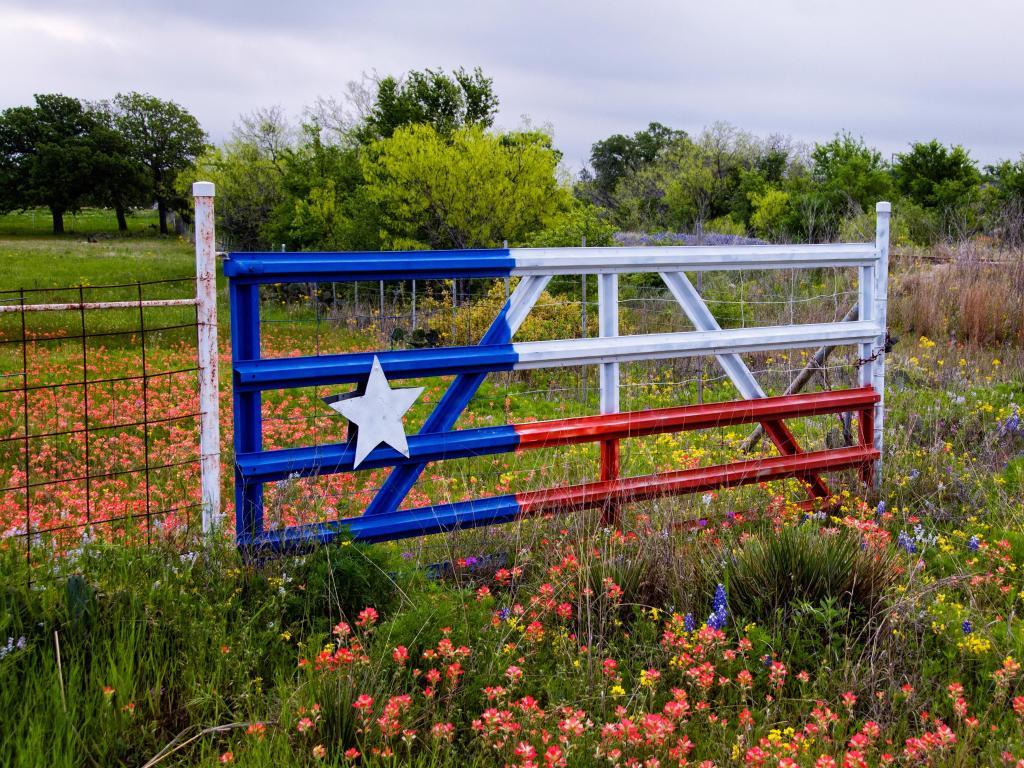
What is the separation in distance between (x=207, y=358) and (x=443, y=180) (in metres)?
24.4

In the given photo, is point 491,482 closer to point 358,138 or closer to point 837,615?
point 837,615

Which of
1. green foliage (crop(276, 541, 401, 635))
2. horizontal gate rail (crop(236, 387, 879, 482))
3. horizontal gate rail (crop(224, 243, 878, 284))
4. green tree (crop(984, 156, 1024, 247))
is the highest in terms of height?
green tree (crop(984, 156, 1024, 247))

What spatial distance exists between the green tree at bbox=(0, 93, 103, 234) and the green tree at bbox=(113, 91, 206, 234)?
125 inches

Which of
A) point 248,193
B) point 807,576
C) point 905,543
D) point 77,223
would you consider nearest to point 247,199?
point 248,193

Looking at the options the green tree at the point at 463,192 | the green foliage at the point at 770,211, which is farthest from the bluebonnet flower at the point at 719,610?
the green foliage at the point at 770,211

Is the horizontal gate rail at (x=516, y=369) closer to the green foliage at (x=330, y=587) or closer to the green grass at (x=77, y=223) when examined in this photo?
the green foliage at (x=330, y=587)

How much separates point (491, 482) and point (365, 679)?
3467 mm

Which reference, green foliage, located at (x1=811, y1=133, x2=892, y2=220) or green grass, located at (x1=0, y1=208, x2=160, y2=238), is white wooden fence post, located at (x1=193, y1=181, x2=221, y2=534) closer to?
green foliage, located at (x1=811, y1=133, x2=892, y2=220)

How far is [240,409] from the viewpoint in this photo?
155 inches

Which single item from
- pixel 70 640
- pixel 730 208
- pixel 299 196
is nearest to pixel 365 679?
pixel 70 640

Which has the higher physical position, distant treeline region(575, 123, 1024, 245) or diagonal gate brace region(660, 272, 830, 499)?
distant treeline region(575, 123, 1024, 245)

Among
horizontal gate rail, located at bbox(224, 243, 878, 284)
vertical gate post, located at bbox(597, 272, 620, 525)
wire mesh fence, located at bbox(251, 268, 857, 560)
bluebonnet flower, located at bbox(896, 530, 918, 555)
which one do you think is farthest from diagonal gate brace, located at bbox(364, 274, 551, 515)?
bluebonnet flower, located at bbox(896, 530, 918, 555)

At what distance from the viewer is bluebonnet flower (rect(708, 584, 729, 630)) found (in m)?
3.32

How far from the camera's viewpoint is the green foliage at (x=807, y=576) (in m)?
3.58
